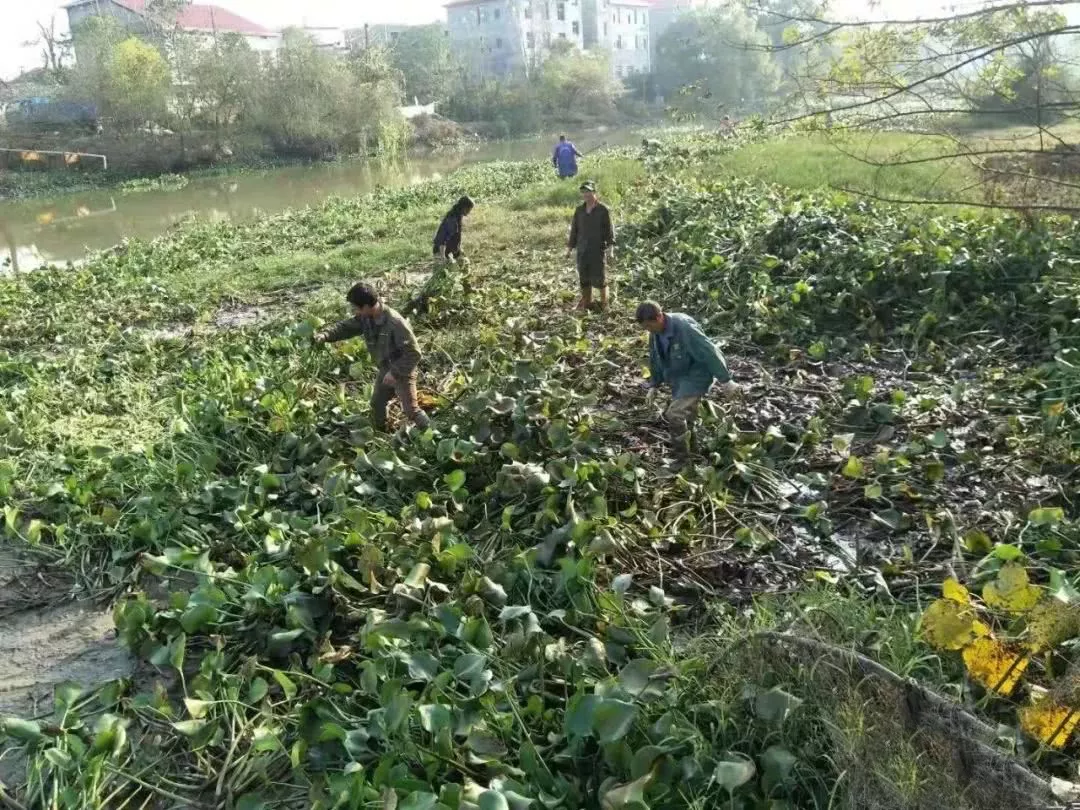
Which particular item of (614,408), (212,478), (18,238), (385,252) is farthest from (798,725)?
(18,238)

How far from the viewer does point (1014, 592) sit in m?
2.68

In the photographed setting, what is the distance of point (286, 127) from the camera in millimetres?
35375

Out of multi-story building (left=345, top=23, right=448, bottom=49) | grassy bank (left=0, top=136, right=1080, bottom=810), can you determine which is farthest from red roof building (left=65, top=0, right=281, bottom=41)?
grassy bank (left=0, top=136, right=1080, bottom=810)

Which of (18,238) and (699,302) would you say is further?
(18,238)

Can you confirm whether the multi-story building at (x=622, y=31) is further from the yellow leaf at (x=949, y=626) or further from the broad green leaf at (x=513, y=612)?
the yellow leaf at (x=949, y=626)

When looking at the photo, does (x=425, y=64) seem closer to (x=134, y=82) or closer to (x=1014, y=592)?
(x=134, y=82)

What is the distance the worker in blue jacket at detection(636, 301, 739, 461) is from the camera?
15.8ft

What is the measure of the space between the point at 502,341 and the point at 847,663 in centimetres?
491

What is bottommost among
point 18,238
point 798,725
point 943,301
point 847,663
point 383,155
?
point 798,725

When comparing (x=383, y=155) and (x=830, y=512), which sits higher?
(x=383, y=155)

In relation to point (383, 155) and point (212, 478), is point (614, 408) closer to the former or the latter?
point (212, 478)

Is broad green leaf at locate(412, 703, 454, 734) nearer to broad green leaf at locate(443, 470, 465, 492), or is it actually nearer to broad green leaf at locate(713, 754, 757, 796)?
broad green leaf at locate(713, 754, 757, 796)

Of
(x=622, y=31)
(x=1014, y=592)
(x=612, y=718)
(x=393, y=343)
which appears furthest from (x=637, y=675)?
(x=622, y=31)

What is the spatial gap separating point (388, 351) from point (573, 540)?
2.21 metres
